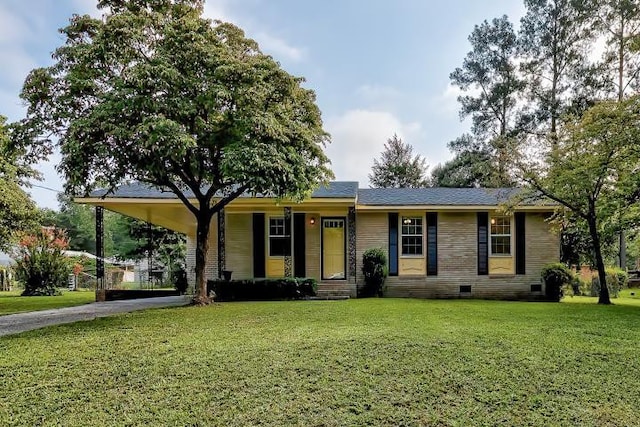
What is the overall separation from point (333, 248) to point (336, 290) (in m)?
1.51

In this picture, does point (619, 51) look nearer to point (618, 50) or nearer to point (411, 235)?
point (618, 50)

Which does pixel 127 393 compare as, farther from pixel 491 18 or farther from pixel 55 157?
pixel 491 18

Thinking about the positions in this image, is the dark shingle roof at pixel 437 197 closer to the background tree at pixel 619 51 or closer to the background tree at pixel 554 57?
the background tree at pixel 619 51

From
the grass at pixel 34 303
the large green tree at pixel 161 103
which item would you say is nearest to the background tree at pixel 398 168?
the grass at pixel 34 303

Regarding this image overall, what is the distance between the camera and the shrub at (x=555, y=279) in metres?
12.8

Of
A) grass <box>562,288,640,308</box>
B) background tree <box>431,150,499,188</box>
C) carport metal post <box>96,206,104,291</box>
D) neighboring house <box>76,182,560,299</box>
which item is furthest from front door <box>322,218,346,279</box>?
background tree <box>431,150,499,188</box>

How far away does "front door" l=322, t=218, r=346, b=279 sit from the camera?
46.4 ft

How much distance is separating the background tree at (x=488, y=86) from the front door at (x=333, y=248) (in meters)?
14.2

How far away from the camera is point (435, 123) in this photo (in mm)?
25062

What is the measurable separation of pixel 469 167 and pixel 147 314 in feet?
73.7

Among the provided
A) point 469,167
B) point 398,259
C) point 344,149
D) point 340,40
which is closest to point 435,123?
point 469,167

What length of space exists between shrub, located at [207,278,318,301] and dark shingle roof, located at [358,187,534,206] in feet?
11.6

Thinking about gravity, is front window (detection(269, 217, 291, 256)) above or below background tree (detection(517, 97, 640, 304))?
below

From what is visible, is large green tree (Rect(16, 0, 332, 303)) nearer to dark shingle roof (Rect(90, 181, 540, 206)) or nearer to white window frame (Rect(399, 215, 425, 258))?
dark shingle roof (Rect(90, 181, 540, 206))
